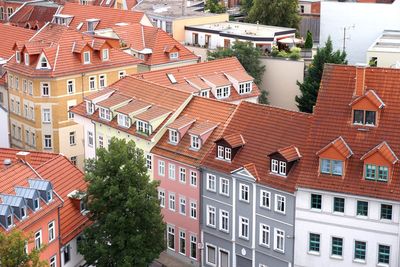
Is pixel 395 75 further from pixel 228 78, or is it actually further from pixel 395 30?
pixel 395 30

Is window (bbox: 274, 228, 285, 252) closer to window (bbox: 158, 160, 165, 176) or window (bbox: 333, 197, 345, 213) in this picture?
window (bbox: 333, 197, 345, 213)

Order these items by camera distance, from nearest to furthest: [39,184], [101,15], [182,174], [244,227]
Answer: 1. [39,184]
2. [244,227]
3. [182,174]
4. [101,15]

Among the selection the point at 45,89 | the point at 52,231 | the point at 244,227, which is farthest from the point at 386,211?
the point at 45,89

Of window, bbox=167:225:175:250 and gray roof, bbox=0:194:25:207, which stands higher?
gray roof, bbox=0:194:25:207

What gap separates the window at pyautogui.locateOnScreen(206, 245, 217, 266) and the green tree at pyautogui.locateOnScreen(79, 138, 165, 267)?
8.13 meters

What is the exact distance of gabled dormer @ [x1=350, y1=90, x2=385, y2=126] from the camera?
63.3 metres

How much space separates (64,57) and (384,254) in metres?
43.0

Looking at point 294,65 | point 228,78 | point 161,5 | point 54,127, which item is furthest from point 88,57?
point 161,5

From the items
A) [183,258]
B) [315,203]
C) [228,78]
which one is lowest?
[183,258]

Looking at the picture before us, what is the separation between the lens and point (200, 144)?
7206 centimetres

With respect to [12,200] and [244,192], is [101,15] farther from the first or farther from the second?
[12,200]

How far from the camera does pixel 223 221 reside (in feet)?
233

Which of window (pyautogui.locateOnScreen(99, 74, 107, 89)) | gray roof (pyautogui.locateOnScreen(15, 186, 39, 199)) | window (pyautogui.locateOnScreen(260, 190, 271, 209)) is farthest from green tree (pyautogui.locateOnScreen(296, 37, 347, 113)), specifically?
gray roof (pyautogui.locateOnScreen(15, 186, 39, 199))

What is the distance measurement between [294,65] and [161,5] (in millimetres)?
34464
